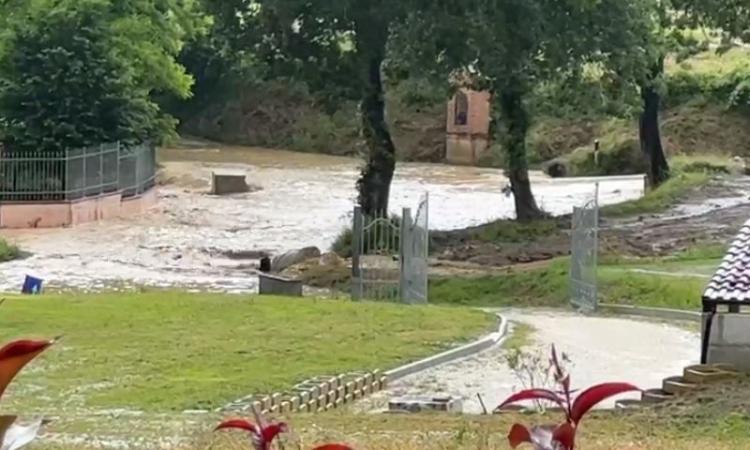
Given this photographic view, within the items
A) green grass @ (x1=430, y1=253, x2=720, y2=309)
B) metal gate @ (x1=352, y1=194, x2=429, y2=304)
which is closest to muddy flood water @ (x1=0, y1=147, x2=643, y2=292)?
metal gate @ (x1=352, y1=194, x2=429, y2=304)

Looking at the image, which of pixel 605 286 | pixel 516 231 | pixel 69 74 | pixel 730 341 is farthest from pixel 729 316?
pixel 69 74

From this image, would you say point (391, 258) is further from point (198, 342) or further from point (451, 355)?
point (198, 342)

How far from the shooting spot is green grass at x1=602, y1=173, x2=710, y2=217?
124 ft

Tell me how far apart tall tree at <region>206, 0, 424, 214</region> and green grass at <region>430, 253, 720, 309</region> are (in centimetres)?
606

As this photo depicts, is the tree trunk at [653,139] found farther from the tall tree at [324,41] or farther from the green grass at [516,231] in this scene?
the tall tree at [324,41]

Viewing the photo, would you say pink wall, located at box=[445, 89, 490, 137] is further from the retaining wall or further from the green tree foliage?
the retaining wall

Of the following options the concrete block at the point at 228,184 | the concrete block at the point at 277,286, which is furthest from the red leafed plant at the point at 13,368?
the concrete block at the point at 228,184

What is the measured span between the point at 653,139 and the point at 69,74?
16522 mm

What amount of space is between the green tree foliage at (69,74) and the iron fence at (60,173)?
672 millimetres

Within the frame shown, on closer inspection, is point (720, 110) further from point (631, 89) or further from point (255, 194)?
point (631, 89)

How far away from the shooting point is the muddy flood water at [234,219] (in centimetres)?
3128

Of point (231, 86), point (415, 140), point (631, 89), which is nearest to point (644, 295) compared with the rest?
point (631, 89)

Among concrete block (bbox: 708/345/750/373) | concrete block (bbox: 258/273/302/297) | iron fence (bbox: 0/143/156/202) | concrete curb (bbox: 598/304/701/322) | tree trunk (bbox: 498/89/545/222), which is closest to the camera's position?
concrete block (bbox: 708/345/750/373)

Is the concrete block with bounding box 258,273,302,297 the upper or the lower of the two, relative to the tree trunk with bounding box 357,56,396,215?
lower
